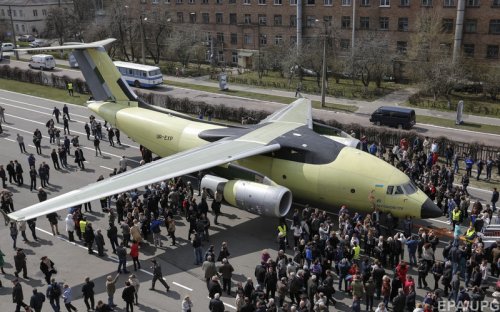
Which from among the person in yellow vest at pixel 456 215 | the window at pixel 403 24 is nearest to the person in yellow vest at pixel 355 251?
the person in yellow vest at pixel 456 215

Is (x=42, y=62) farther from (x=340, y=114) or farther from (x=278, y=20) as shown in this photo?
(x=340, y=114)

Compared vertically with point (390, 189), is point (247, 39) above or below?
above

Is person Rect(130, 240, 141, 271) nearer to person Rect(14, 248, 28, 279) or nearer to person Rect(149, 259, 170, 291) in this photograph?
person Rect(149, 259, 170, 291)

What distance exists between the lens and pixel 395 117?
45906mm

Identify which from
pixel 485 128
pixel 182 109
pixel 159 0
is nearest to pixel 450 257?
pixel 485 128

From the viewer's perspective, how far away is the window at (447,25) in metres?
61.3

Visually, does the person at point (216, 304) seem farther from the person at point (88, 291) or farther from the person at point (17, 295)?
the person at point (17, 295)

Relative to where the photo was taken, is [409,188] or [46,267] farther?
[409,188]

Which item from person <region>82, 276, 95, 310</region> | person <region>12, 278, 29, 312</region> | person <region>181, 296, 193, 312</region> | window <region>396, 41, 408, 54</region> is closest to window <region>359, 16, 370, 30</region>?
window <region>396, 41, 408, 54</region>

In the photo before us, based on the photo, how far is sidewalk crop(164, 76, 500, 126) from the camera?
164 ft

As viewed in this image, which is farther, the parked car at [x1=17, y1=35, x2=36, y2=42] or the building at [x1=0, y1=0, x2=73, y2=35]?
the building at [x1=0, y1=0, x2=73, y2=35]

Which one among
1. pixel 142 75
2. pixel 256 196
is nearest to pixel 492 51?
pixel 142 75

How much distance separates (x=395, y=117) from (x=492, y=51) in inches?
881

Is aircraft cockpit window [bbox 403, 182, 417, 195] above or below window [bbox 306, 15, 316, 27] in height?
below
